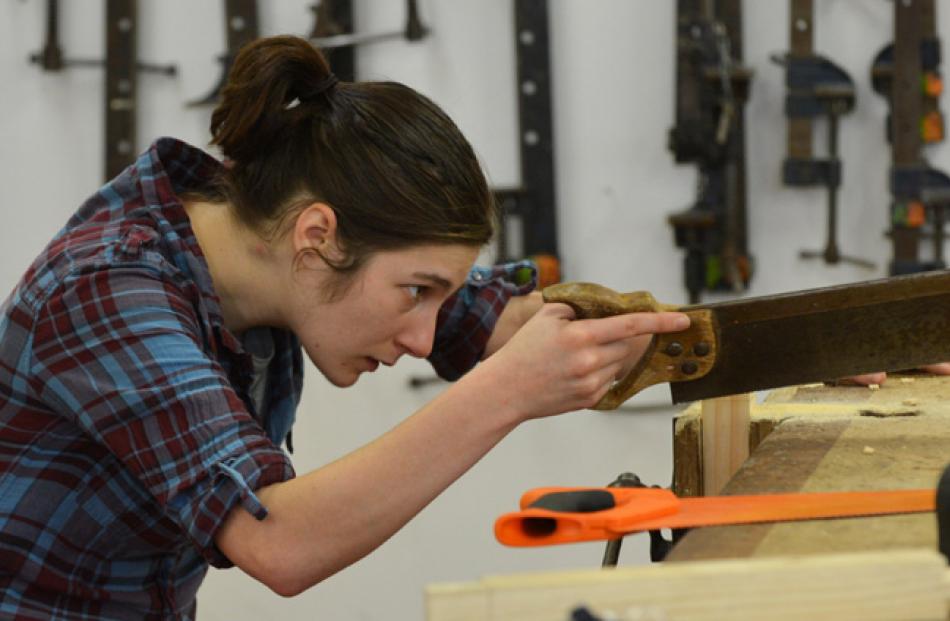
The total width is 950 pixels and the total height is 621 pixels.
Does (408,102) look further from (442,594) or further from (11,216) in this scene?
(11,216)

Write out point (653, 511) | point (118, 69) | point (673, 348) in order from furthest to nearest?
point (118, 69), point (673, 348), point (653, 511)

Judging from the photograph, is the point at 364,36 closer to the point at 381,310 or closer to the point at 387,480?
the point at 381,310

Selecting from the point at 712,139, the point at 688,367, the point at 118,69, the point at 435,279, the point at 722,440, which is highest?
the point at 118,69

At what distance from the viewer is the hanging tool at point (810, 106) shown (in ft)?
9.10

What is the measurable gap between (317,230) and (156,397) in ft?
0.91

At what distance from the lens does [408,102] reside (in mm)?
1525

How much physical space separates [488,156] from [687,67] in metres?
0.53

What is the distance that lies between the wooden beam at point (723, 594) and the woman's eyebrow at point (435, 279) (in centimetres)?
70

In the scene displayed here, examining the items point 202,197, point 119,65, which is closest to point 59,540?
point 202,197

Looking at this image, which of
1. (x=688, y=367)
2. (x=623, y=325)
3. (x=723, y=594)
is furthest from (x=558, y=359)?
(x=723, y=594)

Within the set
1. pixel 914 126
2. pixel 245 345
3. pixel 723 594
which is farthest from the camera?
pixel 914 126

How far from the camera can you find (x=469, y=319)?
1.96 m

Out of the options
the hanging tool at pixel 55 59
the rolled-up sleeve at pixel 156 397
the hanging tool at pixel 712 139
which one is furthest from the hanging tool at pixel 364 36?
the rolled-up sleeve at pixel 156 397

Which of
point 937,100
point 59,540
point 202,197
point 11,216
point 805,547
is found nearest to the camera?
point 805,547
